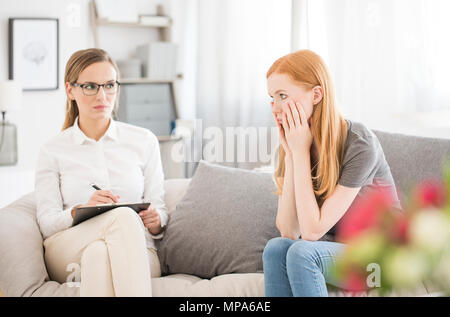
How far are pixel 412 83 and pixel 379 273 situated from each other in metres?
1.97

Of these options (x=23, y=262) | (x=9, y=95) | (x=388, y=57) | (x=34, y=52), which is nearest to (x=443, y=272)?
(x=23, y=262)

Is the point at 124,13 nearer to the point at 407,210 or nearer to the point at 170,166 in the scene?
the point at 170,166

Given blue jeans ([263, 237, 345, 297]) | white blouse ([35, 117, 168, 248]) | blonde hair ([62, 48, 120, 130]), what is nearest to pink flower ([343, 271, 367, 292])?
blue jeans ([263, 237, 345, 297])

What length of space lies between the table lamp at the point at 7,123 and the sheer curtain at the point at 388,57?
1611 millimetres

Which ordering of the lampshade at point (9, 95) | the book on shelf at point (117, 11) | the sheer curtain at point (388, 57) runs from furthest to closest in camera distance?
the book on shelf at point (117, 11), the lampshade at point (9, 95), the sheer curtain at point (388, 57)

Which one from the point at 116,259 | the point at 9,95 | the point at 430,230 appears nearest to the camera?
the point at 430,230

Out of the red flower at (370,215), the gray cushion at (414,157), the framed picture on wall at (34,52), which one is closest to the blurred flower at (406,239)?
the red flower at (370,215)

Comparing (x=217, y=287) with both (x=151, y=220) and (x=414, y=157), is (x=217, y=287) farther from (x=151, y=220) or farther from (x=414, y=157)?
(x=414, y=157)

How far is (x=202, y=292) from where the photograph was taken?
56.7 inches

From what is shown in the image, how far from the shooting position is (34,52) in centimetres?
335

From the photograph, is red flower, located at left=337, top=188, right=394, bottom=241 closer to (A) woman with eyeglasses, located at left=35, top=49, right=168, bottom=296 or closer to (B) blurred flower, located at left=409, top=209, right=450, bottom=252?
(B) blurred flower, located at left=409, top=209, right=450, bottom=252

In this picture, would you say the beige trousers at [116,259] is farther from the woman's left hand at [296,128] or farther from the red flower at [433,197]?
the red flower at [433,197]

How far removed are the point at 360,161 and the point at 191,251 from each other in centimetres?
63

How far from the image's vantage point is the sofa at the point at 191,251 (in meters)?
1.43
